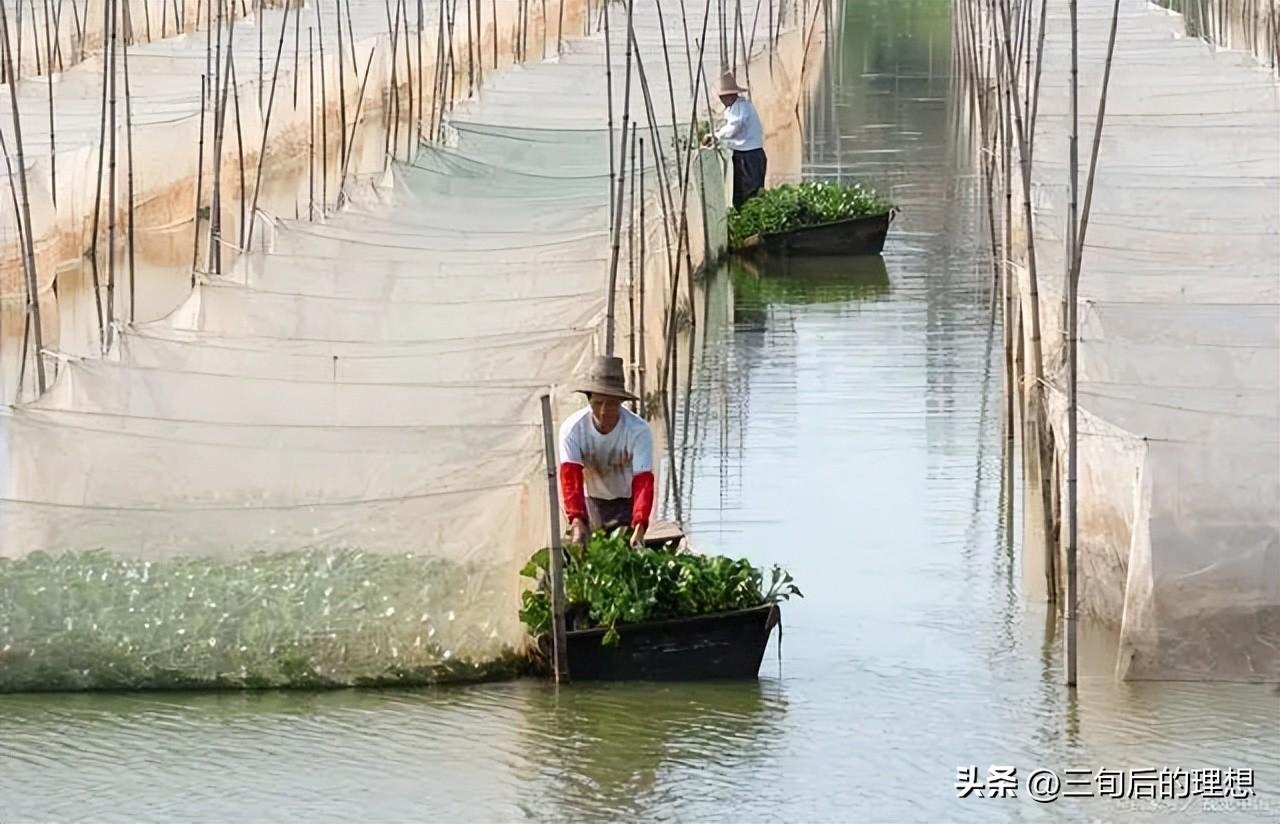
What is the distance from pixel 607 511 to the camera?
788 centimetres

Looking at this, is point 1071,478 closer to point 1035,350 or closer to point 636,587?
point 636,587

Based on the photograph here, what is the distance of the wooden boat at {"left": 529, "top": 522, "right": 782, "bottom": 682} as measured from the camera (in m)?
7.30

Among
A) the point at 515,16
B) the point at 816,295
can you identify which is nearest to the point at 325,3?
the point at 515,16

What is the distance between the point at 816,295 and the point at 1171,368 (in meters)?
6.11

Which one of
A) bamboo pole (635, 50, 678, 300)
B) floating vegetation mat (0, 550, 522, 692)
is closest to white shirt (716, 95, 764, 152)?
bamboo pole (635, 50, 678, 300)

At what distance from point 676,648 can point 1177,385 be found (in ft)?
7.64

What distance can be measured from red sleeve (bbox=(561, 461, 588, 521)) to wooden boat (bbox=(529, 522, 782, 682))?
42cm

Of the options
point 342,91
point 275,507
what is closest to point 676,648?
point 275,507

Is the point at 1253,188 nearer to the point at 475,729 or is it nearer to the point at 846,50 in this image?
the point at 475,729

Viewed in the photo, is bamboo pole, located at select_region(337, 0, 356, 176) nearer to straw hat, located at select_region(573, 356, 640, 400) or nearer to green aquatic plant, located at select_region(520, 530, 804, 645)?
straw hat, located at select_region(573, 356, 640, 400)

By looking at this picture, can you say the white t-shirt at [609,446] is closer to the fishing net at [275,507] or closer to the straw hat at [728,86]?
the fishing net at [275,507]

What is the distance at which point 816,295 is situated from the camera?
14812 millimetres

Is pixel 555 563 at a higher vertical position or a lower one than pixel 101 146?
lower

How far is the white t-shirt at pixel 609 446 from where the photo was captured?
25.1 feet
